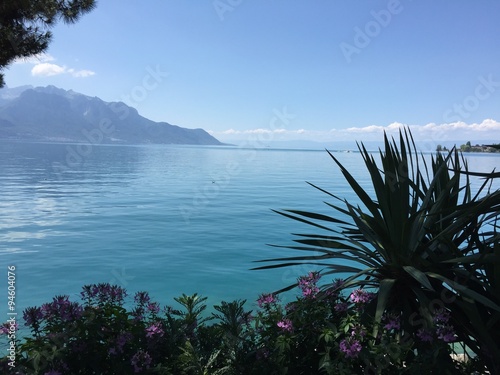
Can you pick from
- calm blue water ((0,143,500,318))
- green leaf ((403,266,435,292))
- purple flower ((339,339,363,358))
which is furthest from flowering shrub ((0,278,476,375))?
calm blue water ((0,143,500,318))

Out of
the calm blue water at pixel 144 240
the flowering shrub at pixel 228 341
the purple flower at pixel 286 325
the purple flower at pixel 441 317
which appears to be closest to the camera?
the flowering shrub at pixel 228 341

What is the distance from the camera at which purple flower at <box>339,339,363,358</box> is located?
5.83 ft

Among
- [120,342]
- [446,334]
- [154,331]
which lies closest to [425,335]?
[446,334]

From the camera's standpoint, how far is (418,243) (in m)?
2.55

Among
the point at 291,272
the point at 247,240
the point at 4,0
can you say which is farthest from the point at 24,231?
the point at 4,0

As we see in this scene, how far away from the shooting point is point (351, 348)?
1792 mm

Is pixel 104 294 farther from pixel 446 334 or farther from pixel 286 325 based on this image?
pixel 446 334

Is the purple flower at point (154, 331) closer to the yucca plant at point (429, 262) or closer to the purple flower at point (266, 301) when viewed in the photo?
the purple flower at point (266, 301)

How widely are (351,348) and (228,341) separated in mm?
610

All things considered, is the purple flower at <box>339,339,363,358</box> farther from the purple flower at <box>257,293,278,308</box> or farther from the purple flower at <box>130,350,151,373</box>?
the purple flower at <box>130,350,151,373</box>

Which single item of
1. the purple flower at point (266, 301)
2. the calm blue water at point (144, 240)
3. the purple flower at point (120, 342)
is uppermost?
the purple flower at point (266, 301)

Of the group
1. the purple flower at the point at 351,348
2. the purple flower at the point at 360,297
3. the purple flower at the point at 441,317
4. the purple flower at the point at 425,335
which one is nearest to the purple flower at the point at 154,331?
the purple flower at the point at 351,348

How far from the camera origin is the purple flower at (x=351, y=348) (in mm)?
1777

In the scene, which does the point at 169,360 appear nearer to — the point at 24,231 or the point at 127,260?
the point at 127,260
